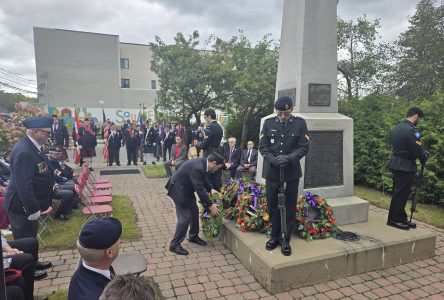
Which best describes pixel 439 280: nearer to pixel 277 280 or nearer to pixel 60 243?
pixel 277 280

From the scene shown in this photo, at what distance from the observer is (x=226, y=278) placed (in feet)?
13.3

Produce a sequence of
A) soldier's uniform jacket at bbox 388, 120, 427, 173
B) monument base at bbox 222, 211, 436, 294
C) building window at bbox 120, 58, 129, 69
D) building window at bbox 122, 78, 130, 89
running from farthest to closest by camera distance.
Answer: building window at bbox 122, 78, 130, 89
building window at bbox 120, 58, 129, 69
soldier's uniform jacket at bbox 388, 120, 427, 173
monument base at bbox 222, 211, 436, 294

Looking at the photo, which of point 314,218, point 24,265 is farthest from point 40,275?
point 314,218

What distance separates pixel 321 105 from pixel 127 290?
190 inches

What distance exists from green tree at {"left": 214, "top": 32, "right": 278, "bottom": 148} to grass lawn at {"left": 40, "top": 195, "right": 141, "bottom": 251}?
8.24 m

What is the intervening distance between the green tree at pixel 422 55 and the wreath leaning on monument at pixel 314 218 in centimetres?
1385

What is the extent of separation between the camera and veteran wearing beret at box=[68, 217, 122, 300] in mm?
1976

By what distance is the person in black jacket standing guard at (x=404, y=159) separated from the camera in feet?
16.1

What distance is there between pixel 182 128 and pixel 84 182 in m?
10.1

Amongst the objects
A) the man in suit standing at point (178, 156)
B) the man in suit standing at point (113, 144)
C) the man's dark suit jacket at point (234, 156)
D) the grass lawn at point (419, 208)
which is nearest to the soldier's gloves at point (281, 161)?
the grass lawn at point (419, 208)

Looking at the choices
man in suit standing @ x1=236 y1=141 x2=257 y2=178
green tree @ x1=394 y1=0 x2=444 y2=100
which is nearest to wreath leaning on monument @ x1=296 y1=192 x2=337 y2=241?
man in suit standing @ x1=236 y1=141 x2=257 y2=178

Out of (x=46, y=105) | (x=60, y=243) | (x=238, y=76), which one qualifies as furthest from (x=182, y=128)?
(x=46, y=105)

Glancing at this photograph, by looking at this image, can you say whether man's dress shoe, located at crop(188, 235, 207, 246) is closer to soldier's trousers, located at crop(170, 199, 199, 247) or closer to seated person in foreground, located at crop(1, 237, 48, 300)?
soldier's trousers, located at crop(170, 199, 199, 247)

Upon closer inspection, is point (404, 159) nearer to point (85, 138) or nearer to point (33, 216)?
point (33, 216)
